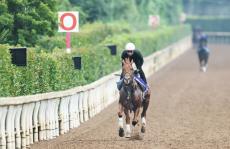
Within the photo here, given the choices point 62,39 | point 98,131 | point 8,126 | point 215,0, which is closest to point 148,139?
point 98,131

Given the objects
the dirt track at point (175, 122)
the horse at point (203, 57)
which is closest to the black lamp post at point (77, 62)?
the dirt track at point (175, 122)

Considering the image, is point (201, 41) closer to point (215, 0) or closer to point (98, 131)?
point (98, 131)

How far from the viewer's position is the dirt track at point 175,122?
1658 centimetres

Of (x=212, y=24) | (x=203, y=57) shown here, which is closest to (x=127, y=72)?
(x=203, y=57)

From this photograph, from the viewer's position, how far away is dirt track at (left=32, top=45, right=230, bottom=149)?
16.6 meters

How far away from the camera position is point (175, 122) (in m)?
21.0

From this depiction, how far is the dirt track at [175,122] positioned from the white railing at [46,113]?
24 centimetres

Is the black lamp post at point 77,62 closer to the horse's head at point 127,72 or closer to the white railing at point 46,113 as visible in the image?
the white railing at point 46,113

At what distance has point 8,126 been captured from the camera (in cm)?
1539

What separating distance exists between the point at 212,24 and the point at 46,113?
277ft

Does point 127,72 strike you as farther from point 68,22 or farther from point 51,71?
point 68,22

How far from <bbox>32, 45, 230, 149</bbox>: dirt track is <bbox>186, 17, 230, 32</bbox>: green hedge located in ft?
209

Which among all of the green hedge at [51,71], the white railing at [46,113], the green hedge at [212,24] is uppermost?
the green hedge at [51,71]

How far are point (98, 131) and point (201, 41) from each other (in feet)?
80.0
